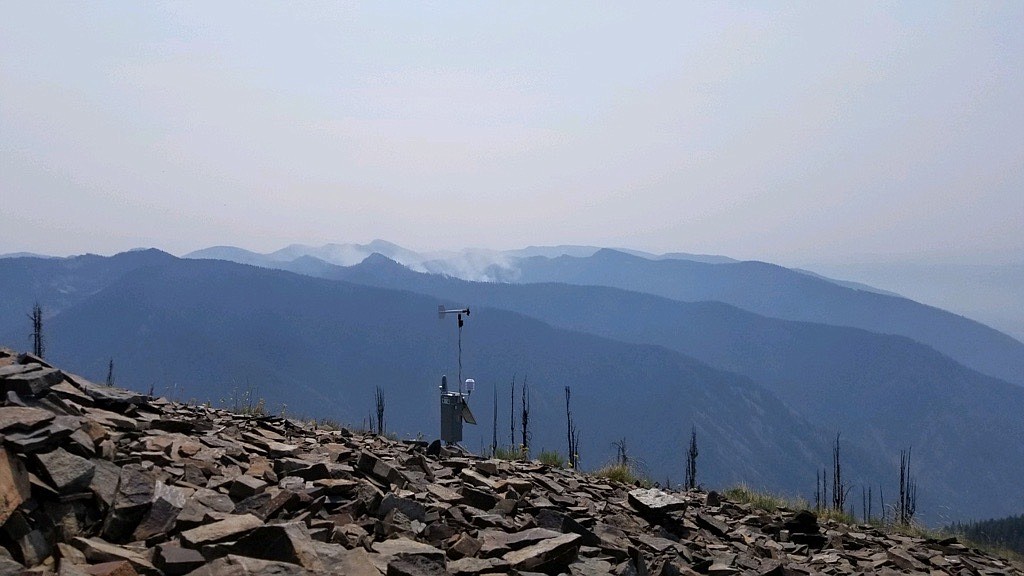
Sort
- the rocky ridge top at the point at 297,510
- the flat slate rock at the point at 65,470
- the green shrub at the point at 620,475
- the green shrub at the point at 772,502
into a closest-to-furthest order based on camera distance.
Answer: the rocky ridge top at the point at 297,510 < the flat slate rock at the point at 65,470 < the green shrub at the point at 620,475 < the green shrub at the point at 772,502

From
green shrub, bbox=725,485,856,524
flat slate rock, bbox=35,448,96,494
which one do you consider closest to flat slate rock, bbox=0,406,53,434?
flat slate rock, bbox=35,448,96,494

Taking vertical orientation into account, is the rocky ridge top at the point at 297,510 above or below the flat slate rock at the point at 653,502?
above

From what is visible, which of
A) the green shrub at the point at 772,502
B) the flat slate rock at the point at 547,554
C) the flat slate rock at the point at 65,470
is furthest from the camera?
the green shrub at the point at 772,502

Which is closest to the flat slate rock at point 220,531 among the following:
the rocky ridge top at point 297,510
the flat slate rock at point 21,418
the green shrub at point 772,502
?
the rocky ridge top at point 297,510

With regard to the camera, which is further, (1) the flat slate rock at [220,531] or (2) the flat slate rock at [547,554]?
(2) the flat slate rock at [547,554]

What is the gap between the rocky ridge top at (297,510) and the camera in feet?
20.2

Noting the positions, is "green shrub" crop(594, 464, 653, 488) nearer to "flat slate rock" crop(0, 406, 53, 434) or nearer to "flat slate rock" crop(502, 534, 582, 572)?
"flat slate rock" crop(502, 534, 582, 572)

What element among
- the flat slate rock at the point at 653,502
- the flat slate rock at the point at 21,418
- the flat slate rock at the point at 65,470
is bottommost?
the flat slate rock at the point at 653,502

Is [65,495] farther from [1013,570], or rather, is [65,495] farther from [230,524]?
[1013,570]

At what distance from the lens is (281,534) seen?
248 inches

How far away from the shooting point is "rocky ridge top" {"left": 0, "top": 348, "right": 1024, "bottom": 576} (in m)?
6.14

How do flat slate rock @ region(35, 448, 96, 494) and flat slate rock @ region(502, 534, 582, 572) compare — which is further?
flat slate rock @ region(502, 534, 582, 572)

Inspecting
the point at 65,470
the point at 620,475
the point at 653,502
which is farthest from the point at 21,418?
the point at 620,475

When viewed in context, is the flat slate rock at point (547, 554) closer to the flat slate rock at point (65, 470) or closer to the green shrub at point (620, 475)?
the flat slate rock at point (65, 470)
